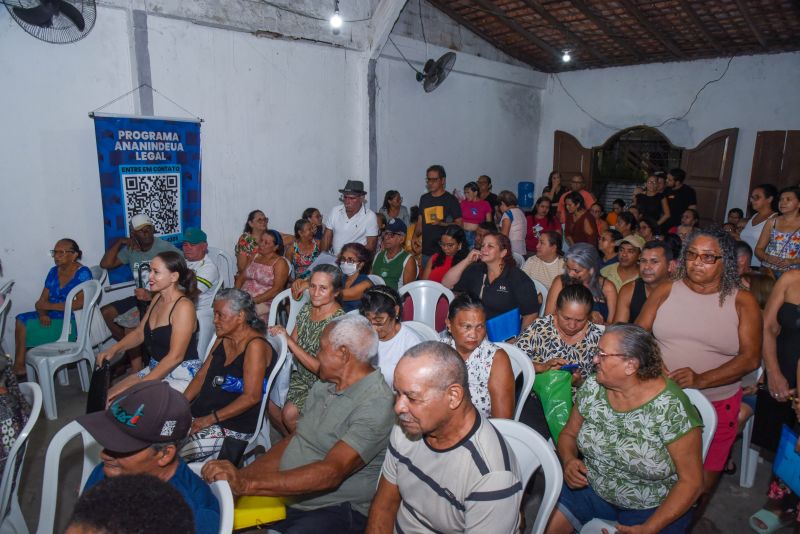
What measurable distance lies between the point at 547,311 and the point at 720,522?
1559mm

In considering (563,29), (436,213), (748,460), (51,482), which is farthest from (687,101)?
(51,482)

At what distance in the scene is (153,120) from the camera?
4961 millimetres

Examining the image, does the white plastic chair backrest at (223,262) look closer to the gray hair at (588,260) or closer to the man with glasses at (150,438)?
the gray hair at (588,260)

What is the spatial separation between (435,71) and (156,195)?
451 centimetres

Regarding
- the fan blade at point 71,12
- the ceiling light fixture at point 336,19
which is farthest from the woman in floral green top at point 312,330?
the ceiling light fixture at point 336,19

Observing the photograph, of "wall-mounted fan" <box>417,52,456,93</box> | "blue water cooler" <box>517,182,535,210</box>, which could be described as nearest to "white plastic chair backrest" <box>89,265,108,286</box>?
"wall-mounted fan" <box>417,52,456,93</box>

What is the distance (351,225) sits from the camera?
542 centimetres

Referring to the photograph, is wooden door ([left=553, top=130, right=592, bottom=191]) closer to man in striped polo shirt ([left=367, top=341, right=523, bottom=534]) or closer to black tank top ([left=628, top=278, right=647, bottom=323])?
black tank top ([left=628, top=278, right=647, bottom=323])

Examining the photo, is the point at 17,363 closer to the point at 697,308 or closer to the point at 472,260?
the point at 472,260

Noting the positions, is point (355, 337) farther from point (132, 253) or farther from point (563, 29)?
point (563, 29)

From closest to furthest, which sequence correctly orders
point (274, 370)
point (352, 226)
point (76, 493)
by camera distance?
point (274, 370)
point (76, 493)
point (352, 226)

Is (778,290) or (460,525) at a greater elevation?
(778,290)

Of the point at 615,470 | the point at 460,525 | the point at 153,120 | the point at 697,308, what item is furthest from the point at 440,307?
the point at 153,120

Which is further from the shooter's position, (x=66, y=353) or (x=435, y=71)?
(x=435, y=71)
